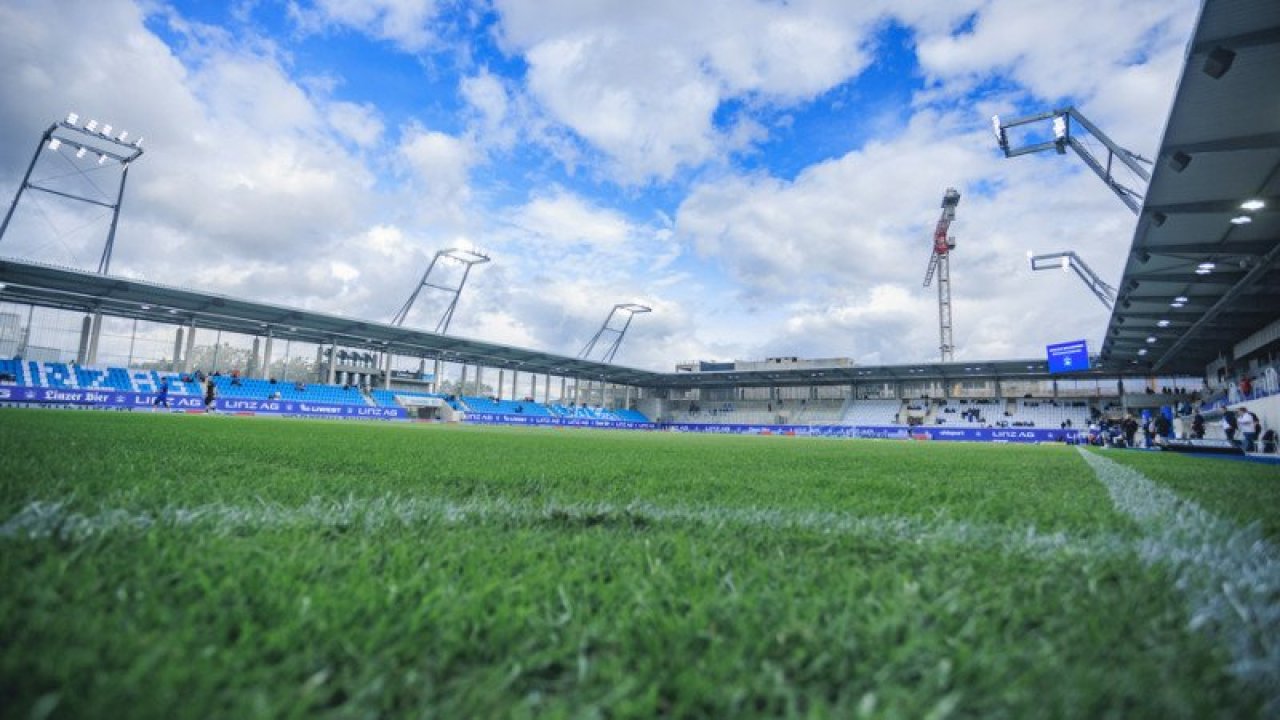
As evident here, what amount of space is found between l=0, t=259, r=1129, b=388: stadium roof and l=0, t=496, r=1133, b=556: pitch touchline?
91.5ft

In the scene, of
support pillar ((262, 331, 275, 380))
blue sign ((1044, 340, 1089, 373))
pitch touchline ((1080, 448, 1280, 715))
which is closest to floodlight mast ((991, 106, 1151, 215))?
pitch touchline ((1080, 448, 1280, 715))

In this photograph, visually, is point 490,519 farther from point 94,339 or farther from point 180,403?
point 94,339

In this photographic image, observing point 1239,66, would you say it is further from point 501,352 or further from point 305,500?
point 501,352

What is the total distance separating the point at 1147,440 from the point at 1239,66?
16355 mm

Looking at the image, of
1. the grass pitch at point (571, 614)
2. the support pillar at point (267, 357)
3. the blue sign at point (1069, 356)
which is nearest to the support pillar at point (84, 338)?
the support pillar at point (267, 357)

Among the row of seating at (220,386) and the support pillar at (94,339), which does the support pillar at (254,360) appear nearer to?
the row of seating at (220,386)

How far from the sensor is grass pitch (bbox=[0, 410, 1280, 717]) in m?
0.76

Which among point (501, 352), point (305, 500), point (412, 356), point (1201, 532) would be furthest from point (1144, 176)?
point (412, 356)

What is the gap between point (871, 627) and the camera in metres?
1.02

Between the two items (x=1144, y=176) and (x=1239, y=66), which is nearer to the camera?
(x=1239, y=66)

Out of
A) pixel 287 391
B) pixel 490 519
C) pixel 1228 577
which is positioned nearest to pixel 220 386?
pixel 287 391

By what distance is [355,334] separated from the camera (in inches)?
1340

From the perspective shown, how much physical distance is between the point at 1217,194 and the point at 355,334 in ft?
117

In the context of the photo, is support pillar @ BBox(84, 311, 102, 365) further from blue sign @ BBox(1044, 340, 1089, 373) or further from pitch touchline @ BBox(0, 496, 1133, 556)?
blue sign @ BBox(1044, 340, 1089, 373)
